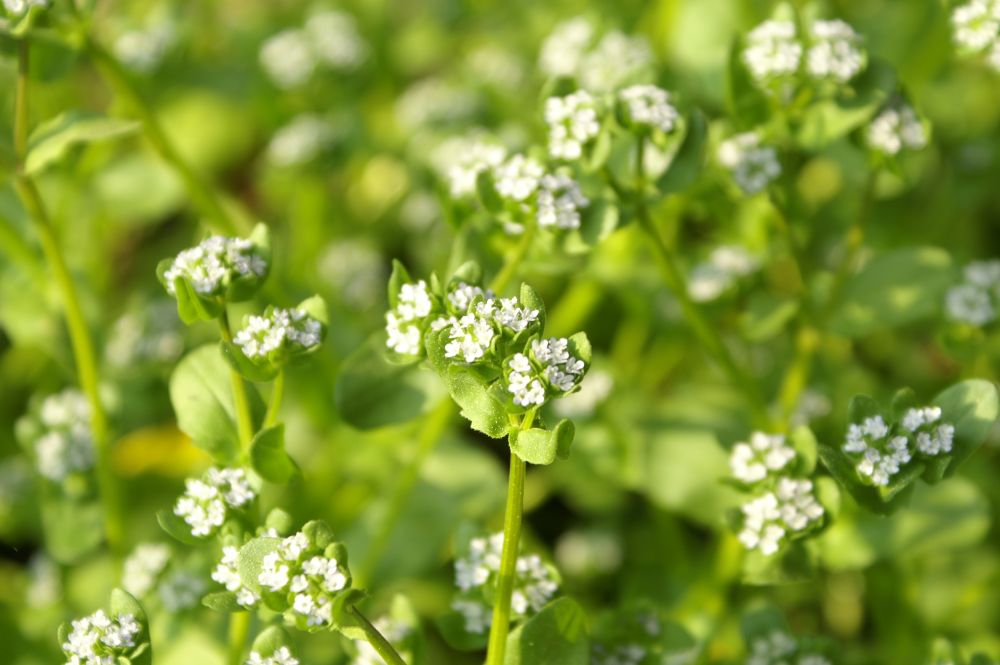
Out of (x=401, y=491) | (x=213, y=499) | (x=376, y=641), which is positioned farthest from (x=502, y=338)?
(x=401, y=491)

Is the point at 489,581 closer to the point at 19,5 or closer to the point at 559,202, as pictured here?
the point at 559,202

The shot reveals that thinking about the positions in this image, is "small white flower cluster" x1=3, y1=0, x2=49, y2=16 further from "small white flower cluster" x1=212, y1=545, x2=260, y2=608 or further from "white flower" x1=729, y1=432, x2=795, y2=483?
"white flower" x1=729, y1=432, x2=795, y2=483

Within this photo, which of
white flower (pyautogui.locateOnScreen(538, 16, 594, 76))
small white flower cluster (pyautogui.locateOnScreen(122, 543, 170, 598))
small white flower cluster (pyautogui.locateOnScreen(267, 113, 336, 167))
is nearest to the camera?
small white flower cluster (pyautogui.locateOnScreen(122, 543, 170, 598))

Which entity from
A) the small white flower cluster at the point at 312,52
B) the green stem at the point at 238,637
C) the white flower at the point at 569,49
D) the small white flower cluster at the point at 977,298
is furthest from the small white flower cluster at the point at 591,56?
the green stem at the point at 238,637

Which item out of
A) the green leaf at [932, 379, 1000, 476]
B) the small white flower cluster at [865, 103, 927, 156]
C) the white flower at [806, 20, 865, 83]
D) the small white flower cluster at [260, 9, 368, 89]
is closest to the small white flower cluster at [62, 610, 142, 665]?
the green leaf at [932, 379, 1000, 476]

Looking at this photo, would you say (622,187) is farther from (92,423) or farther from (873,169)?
(92,423)

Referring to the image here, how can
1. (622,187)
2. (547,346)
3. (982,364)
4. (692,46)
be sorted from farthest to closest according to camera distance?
(692,46) < (982,364) < (622,187) < (547,346)

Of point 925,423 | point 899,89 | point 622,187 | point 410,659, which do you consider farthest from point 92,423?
point 899,89
